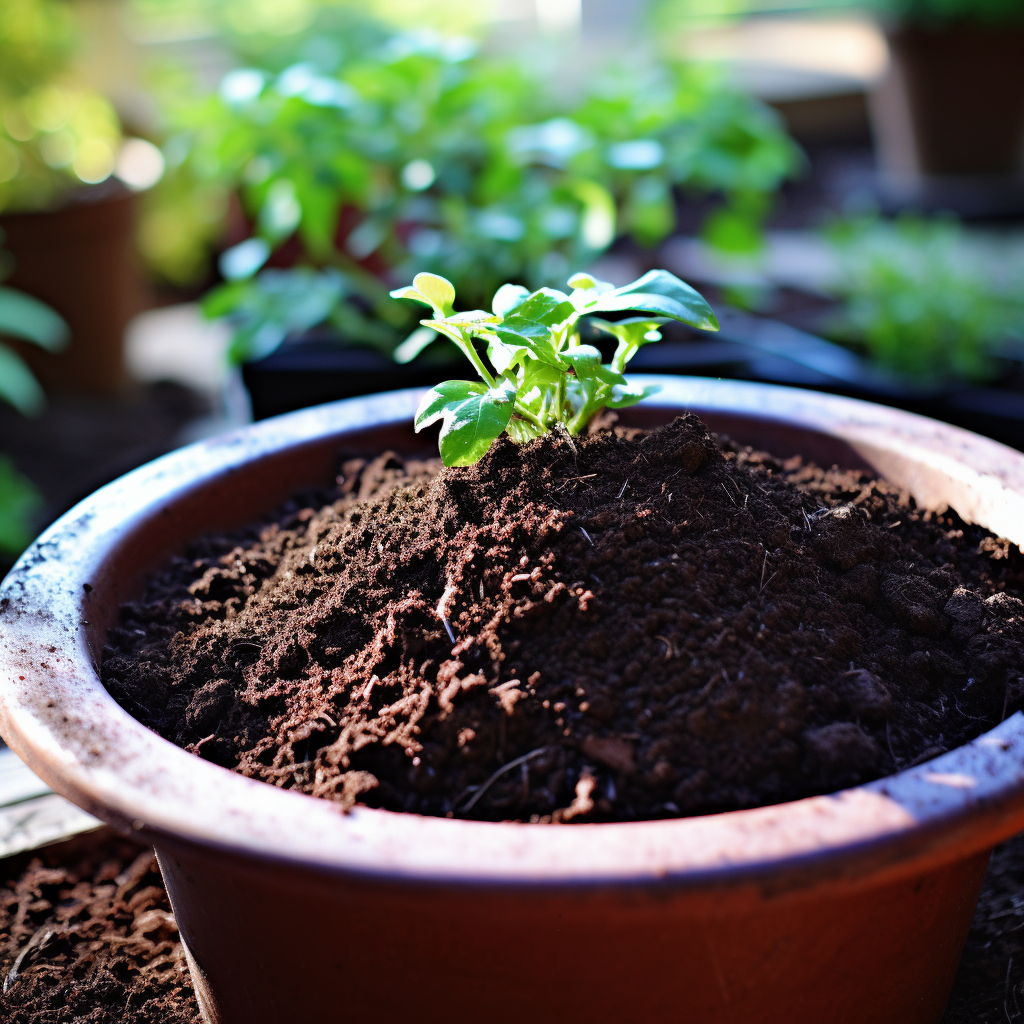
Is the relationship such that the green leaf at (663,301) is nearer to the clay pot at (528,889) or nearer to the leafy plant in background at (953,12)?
the clay pot at (528,889)

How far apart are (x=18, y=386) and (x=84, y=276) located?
985mm

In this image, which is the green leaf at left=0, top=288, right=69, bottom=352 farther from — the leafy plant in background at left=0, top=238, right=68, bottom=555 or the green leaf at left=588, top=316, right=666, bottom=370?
the green leaf at left=588, top=316, right=666, bottom=370

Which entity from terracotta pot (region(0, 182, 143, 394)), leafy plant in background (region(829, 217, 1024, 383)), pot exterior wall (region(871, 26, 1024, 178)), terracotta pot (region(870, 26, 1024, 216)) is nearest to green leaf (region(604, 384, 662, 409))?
leafy plant in background (region(829, 217, 1024, 383))

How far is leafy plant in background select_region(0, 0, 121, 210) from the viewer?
10.5 ft

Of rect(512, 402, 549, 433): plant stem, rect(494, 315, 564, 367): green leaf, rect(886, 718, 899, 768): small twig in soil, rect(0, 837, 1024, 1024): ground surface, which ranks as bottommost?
rect(0, 837, 1024, 1024): ground surface

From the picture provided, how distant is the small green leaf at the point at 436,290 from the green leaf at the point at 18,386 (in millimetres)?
1392

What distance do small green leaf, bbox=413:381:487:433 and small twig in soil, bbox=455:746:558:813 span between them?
330mm

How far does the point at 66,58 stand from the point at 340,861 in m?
3.59

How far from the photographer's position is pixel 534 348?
36.2 inches

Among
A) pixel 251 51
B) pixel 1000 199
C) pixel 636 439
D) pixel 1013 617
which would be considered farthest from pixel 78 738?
pixel 1000 199

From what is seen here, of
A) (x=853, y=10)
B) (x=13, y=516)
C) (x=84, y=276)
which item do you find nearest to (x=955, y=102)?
(x=853, y=10)

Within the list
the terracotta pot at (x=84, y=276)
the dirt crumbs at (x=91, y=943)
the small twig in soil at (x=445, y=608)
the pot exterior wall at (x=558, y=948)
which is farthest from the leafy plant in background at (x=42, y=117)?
the pot exterior wall at (x=558, y=948)

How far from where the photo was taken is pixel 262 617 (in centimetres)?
101

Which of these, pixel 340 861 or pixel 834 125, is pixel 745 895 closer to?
pixel 340 861
